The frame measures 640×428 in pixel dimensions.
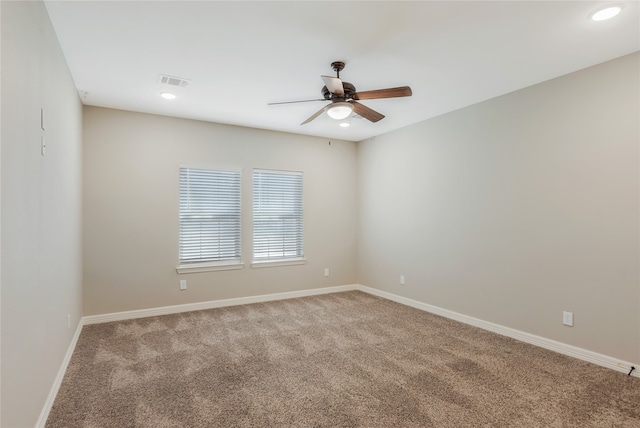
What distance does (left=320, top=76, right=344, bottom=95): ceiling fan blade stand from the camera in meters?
2.61

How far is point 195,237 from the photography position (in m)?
4.68

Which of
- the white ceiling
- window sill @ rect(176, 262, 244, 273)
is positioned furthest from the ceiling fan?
window sill @ rect(176, 262, 244, 273)

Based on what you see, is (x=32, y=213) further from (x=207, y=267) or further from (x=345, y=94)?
(x=207, y=267)

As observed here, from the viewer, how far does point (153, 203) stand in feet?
14.4

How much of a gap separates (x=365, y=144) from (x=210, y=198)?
2750 millimetres

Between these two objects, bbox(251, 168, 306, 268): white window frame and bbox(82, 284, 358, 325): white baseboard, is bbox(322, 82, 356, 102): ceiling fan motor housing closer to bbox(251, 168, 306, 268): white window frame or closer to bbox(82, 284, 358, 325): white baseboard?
bbox(251, 168, 306, 268): white window frame

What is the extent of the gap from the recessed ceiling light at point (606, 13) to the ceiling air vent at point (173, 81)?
3353 millimetres

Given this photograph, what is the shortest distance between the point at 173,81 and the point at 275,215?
2.50 metres

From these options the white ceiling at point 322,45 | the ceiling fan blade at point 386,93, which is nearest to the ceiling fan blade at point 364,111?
the ceiling fan blade at point 386,93

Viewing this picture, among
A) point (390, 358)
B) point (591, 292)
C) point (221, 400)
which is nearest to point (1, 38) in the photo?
point (221, 400)

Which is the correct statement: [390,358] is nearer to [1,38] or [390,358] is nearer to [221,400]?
[221,400]

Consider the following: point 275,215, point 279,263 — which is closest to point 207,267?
point 279,263

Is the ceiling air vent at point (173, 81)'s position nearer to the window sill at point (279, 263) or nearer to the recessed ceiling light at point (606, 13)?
the window sill at point (279, 263)

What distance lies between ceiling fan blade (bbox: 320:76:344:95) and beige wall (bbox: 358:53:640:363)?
210cm
